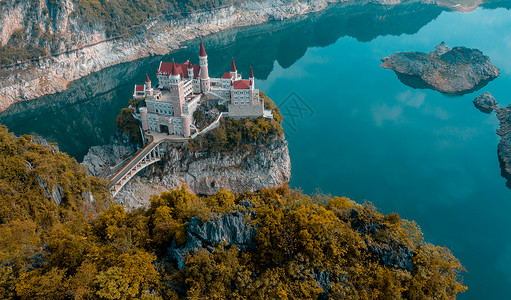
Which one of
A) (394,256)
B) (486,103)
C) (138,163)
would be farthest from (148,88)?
(486,103)

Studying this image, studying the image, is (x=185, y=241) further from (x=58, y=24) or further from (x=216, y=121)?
(x=58, y=24)

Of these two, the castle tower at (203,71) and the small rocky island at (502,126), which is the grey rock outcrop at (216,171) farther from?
the small rocky island at (502,126)

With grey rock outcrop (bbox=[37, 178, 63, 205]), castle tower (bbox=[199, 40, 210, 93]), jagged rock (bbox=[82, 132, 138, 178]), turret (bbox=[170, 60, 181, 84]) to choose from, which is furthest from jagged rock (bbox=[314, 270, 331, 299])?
castle tower (bbox=[199, 40, 210, 93])

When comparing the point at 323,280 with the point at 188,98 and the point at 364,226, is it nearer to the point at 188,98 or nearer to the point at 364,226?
the point at 364,226

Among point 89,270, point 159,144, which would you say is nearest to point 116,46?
point 159,144

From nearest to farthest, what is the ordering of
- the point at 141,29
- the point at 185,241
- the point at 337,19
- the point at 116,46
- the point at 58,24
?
the point at 185,241 < the point at 58,24 < the point at 116,46 < the point at 141,29 < the point at 337,19

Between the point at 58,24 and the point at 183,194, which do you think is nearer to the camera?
the point at 183,194

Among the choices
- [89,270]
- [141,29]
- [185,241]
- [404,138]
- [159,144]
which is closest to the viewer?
[89,270]
